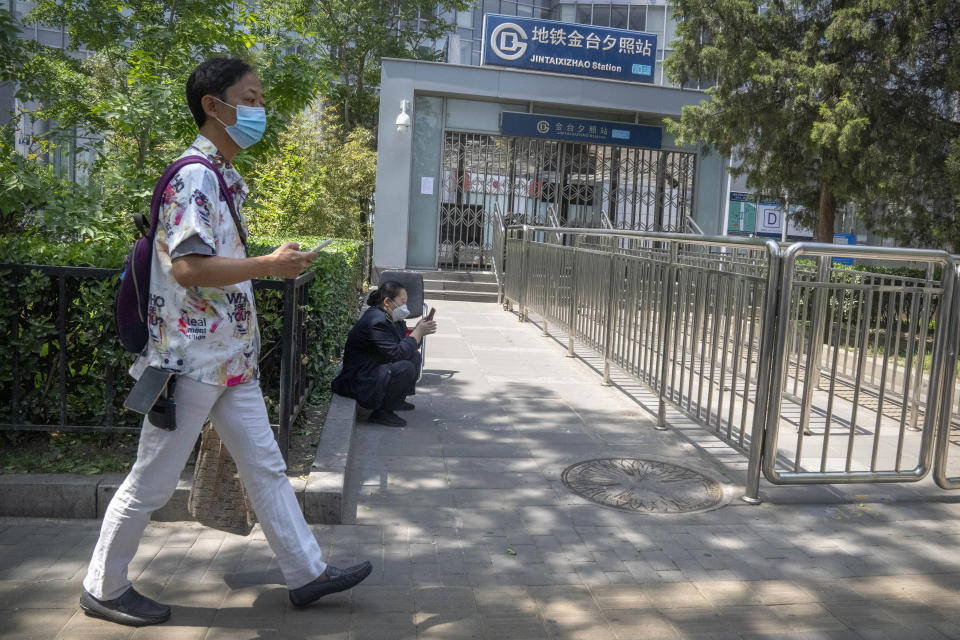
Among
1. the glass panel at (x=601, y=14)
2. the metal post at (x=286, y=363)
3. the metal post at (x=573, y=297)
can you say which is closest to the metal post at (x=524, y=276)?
the metal post at (x=573, y=297)

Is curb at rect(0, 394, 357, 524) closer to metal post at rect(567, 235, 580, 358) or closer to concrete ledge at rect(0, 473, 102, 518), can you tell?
concrete ledge at rect(0, 473, 102, 518)

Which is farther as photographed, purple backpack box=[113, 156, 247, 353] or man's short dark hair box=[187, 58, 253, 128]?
man's short dark hair box=[187, 58, 253, 128]

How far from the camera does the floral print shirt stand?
A: 267 centimetres

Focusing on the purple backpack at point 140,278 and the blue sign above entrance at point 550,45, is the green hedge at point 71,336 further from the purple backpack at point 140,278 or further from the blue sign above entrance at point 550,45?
the blue sign above entrance at point 550,45

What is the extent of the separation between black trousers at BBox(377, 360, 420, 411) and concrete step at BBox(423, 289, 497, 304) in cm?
910

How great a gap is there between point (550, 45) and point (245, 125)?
16010mm

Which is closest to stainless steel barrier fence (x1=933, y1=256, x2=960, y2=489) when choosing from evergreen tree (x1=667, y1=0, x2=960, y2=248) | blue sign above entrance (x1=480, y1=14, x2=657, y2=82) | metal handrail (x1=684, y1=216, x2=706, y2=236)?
evergreen tree (x1=667, y1=0, x2=960, y2=248)

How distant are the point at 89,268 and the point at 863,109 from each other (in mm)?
11393

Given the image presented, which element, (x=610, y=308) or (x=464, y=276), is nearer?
(x=610, y=308)

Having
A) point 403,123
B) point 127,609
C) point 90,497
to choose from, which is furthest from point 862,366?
point 403,123

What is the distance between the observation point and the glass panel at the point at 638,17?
33406mm

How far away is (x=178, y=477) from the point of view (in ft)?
9.64

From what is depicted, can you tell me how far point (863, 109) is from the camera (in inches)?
476

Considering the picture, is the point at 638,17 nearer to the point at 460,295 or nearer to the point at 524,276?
the point at 460,295
